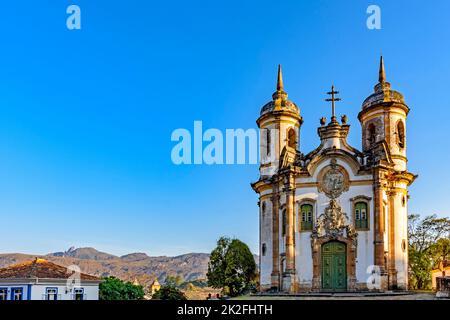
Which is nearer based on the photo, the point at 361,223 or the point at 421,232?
the point at 361,223

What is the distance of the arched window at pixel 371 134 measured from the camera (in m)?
31.9

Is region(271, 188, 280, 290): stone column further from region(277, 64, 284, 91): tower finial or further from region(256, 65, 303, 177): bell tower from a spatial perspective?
region(277, 64, 284, 91): tower finial

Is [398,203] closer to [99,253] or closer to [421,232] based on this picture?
[421,232]

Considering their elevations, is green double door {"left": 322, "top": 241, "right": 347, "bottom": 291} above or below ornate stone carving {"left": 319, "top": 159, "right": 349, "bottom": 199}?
below

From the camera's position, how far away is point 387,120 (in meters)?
31.0

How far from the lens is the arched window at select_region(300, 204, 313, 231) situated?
97.3 ft

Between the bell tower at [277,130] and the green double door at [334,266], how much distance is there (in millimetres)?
6290

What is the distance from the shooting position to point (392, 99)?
31297mm

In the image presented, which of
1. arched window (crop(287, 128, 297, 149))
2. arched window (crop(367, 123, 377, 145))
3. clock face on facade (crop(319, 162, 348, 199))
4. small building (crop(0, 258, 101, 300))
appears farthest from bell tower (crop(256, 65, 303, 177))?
small building (crop(0, 258, 101, 300))

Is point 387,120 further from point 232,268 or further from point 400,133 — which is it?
point 232,268

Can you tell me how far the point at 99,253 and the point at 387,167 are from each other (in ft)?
555

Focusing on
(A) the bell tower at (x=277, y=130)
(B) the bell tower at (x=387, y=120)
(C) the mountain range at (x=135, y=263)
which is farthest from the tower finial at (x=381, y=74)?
(C) the mountain range at (x=135, y=263)

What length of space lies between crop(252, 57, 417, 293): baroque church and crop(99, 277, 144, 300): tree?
1767 centimetres
